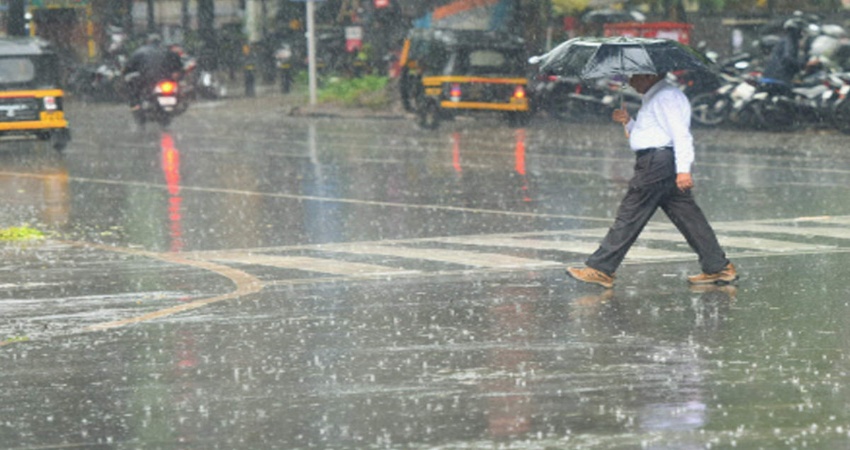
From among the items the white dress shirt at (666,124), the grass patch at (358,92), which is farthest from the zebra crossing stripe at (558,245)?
the grass patch at (358,92)

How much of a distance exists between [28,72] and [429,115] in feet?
27.7

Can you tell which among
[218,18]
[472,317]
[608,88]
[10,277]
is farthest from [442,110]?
[218,18]

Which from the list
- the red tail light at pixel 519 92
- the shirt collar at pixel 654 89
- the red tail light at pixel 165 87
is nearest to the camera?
the shirt collar at pixel 654 89

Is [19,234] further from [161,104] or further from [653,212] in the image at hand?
[161,104]

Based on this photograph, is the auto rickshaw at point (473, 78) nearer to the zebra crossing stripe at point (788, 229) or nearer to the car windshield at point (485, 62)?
the car windshield at point (485, 62)

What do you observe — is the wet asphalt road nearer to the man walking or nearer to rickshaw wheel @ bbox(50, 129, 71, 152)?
the man walking

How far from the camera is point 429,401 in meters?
7.62

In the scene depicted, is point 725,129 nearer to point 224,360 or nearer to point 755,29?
point 755,29

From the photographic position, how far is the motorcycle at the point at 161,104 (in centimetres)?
3450

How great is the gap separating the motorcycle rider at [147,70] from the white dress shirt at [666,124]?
24.2 metres

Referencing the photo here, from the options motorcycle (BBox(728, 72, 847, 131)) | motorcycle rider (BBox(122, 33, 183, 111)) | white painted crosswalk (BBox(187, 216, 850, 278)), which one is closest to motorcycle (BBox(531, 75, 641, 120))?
motorcycle (BBox(728, 72, 847, 131))

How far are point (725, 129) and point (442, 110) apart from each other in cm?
549

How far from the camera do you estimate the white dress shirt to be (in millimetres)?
Answer: 11117

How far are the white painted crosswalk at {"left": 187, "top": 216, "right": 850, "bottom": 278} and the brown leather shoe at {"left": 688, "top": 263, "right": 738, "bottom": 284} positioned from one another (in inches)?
54.2
